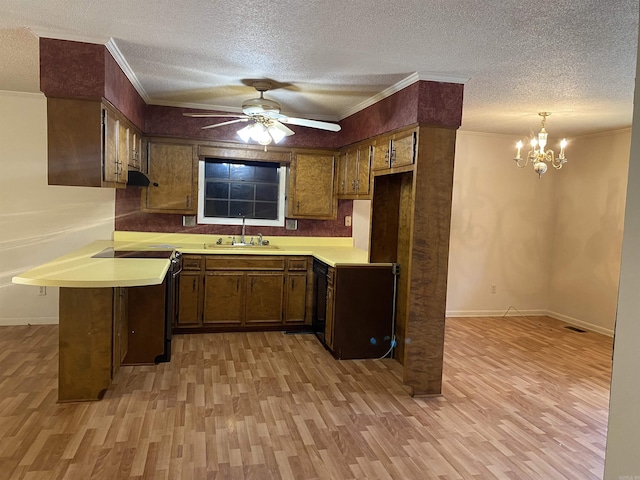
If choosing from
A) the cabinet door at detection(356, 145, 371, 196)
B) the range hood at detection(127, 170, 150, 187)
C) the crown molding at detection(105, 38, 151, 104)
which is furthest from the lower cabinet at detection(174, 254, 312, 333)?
the crown molding at detection(105, 38, 151, 104)

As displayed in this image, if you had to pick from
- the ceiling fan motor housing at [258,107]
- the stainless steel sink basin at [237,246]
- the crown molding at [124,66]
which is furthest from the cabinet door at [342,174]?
the crown molding at [124,66]

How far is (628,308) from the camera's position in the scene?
3.64ft

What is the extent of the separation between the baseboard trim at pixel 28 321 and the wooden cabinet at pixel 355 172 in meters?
3.35

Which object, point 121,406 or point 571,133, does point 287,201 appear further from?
point 571,133

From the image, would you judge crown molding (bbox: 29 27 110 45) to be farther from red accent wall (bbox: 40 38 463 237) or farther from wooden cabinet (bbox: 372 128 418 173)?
wooden cabinet (bbox: 372 128 418 173)

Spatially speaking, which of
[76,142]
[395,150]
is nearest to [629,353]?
[395,150]

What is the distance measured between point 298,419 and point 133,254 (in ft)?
6.55

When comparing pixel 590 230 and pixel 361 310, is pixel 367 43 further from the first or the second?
pixel 590 230

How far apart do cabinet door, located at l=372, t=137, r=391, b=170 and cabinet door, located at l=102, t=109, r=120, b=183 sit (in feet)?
6.94

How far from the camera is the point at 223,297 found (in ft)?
16.0

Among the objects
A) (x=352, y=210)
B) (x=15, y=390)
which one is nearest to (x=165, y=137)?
(x=352, y=210)

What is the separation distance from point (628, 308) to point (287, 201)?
4508 millimetres

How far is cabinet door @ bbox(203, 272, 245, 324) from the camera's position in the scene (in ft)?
15.8

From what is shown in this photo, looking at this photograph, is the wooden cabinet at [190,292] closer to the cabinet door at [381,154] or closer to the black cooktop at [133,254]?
the black cooktop at [133,254]
